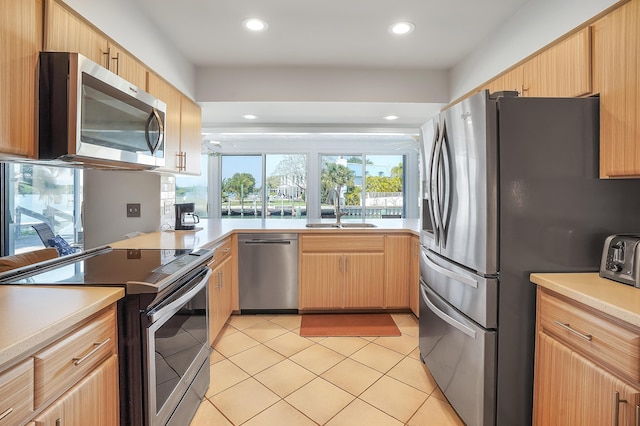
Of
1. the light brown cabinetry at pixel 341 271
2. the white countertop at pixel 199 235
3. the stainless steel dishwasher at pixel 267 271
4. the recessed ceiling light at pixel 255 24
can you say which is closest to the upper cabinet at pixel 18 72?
the white countertop at pixel 199 235

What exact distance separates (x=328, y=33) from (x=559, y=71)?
1.52 metres

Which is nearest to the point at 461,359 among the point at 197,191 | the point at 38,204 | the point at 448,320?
the point at 448,320

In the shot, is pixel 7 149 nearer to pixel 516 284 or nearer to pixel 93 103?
pixel 93 103

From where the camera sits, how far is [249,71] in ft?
10.0

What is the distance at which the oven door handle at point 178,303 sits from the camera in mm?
1232

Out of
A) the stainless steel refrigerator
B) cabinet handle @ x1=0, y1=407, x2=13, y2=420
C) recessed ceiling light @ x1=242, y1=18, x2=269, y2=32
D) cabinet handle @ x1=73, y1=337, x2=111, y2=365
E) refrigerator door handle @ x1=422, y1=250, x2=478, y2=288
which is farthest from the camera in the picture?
recessed ceiling light @ x1=242, y1=18, x2=269, y2=32

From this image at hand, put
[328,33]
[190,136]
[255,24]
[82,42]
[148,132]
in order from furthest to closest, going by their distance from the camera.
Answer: [190,136] < [328,33] < [255,24] < [148,132] < [82,42]

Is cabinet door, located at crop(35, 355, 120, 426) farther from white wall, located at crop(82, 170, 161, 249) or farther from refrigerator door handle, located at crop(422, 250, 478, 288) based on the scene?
white wall, located at crop(82, 170, 161, 249)

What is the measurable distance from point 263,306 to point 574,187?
2577 millimetres

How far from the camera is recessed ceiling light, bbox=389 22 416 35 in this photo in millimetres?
2262

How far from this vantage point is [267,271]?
3.05 metres

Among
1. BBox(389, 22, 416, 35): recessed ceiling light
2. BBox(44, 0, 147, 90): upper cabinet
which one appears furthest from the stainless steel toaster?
BBox(44, 0, 147, 90): upper cabinet

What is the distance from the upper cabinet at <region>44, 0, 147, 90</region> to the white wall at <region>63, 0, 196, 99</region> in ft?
0.16

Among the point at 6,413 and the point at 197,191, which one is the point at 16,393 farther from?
the point at 197,191
